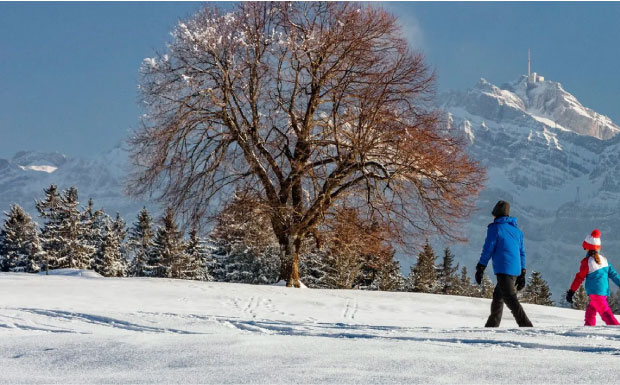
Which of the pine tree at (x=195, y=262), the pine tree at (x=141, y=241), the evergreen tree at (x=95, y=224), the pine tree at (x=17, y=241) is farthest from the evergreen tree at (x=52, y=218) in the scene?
the pine tree at (x=195, y=262)

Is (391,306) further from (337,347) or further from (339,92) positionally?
(337,347)

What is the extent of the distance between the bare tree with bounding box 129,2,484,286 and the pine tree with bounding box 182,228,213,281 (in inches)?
1498

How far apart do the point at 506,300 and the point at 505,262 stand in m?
0.57

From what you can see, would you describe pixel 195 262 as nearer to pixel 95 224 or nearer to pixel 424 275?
pixel 95 224

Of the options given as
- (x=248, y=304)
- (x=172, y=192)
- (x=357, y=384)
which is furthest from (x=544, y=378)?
(x=172, y=192)

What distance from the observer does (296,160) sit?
16.3 metres

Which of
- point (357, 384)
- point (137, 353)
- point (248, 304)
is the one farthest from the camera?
point (248, 304)

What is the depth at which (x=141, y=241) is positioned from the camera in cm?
5934

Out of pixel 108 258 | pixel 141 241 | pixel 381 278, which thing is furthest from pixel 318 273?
pixel 108 258

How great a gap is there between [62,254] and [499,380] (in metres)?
51.2

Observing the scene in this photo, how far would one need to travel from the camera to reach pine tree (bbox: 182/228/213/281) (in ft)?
181

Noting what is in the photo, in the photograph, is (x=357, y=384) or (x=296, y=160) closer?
(x=357, y=384)

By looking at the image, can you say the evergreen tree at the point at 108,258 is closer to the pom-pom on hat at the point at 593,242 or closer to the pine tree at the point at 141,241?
the pine tree at the point at 141,241

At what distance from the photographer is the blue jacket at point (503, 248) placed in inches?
330
